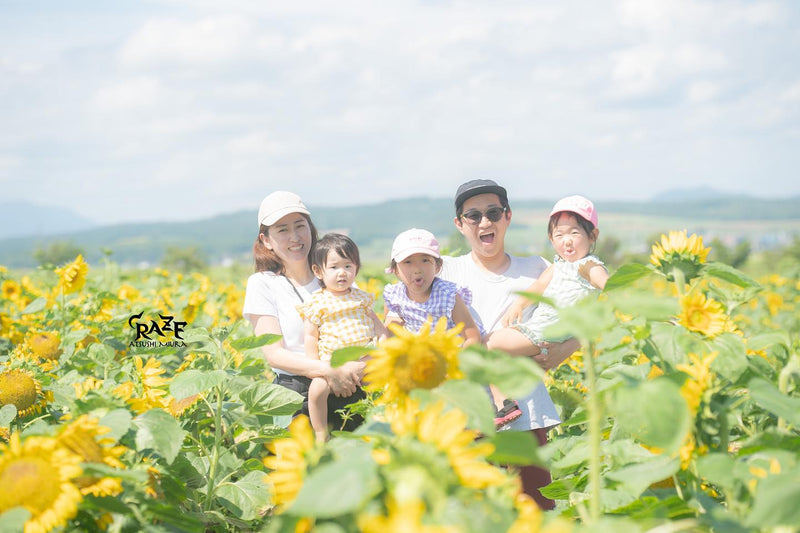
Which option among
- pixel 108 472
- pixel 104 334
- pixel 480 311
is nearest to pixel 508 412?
pixel 480 311

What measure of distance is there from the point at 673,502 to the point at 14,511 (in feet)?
3.99

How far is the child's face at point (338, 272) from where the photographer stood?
314 cm

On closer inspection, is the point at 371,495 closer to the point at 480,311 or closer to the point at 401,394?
the point at 401,394

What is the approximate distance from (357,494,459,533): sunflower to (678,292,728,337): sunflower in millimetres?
993

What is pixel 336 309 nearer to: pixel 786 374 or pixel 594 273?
pixel 594 273

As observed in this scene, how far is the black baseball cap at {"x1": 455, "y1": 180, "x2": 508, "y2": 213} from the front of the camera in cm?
324

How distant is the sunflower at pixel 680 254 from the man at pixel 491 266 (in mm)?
1409

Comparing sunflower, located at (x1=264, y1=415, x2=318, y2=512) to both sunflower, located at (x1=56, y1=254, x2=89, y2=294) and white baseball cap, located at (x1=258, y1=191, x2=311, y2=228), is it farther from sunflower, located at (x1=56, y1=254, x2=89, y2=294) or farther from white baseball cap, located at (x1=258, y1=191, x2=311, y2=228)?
sunflower, located at (x1=56, y1=254, x2=89, y2=294)

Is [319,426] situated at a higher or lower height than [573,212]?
lower

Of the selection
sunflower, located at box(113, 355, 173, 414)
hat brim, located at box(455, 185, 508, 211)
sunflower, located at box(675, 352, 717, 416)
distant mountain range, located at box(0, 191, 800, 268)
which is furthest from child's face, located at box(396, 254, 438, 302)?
distant mountain range, located at box(0, 191, 800, 268)

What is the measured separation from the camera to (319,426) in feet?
9.88

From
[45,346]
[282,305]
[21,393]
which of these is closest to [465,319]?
[282,305]

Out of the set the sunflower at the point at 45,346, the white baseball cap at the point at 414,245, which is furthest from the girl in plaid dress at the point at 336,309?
the sunflower at the point at 45,346

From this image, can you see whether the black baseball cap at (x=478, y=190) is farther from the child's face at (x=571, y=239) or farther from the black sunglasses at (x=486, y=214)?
the child's face at (x=571, y=239)
